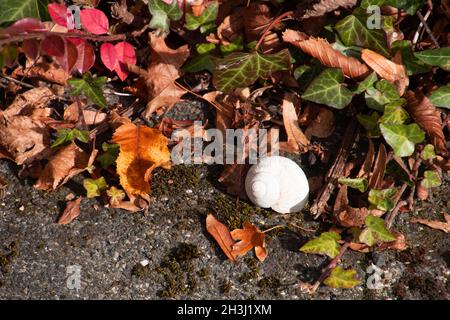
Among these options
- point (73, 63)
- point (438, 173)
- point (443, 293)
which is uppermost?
point (73, 63)

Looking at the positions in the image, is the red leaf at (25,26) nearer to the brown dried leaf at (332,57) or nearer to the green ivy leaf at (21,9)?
the green ivy leaf at (21,9)

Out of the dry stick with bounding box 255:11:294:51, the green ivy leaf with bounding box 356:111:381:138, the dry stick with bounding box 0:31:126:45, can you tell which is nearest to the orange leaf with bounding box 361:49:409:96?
the green ivy leaf with bounding box 356:111:381:138

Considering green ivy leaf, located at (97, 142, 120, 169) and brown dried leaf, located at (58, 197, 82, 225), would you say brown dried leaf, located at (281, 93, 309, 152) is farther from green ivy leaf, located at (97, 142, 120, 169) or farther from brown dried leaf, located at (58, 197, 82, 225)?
brown dried leaf, located at (58, 197, 82, 225)

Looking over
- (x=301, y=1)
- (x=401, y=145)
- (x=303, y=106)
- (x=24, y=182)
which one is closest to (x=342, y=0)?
(x=301, y=1)

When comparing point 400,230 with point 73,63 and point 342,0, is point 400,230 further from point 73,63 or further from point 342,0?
point 73,63

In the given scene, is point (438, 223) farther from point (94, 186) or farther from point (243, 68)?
point (94, 186)

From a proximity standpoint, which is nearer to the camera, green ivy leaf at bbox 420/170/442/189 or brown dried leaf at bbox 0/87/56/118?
green ivy leaf at bbox 420/170/442/189

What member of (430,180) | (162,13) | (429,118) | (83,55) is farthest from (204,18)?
(430,180)
